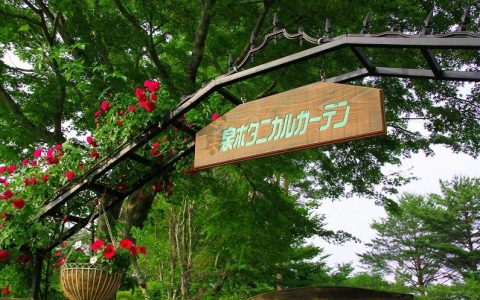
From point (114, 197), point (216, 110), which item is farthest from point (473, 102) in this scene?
point (114, 197)

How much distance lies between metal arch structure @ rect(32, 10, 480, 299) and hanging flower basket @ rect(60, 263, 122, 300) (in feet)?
2.06

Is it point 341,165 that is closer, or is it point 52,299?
point 52,299

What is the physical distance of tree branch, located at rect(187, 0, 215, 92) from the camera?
6723mm

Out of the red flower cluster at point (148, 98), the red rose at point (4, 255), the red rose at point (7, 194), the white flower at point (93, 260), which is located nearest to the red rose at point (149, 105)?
the red flower cluster at point (148, 98)

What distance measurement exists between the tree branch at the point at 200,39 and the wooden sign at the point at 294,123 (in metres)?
3.78

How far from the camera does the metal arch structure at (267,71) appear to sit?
93.9 inches

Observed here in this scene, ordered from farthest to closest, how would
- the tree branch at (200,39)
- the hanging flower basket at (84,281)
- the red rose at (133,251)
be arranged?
the tree branch at (200,39)
the red rose at (133,251)
the hanging flower basket at (84,281)

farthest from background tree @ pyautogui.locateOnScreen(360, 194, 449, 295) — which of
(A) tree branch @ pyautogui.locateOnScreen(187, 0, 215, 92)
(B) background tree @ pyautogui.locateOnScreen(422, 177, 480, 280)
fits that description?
(A) tree branch @ pyautogui.locateOnScreen(187, 0, 215, 92)

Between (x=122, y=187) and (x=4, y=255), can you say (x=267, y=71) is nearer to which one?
(x=122, y=187)

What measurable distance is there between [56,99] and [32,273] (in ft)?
12.6

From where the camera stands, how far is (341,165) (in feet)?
30.6

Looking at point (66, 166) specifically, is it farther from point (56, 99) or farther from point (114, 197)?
point (56, 99)

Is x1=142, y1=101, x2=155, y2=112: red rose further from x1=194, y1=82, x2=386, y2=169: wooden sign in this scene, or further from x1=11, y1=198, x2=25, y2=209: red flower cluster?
x1=11, y1=198, x2=25, y2=209: red flower cluster

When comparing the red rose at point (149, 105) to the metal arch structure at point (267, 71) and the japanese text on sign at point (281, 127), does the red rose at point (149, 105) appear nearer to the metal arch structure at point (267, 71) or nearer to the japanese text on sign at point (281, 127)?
the metal arch structure at point (267, 71)
